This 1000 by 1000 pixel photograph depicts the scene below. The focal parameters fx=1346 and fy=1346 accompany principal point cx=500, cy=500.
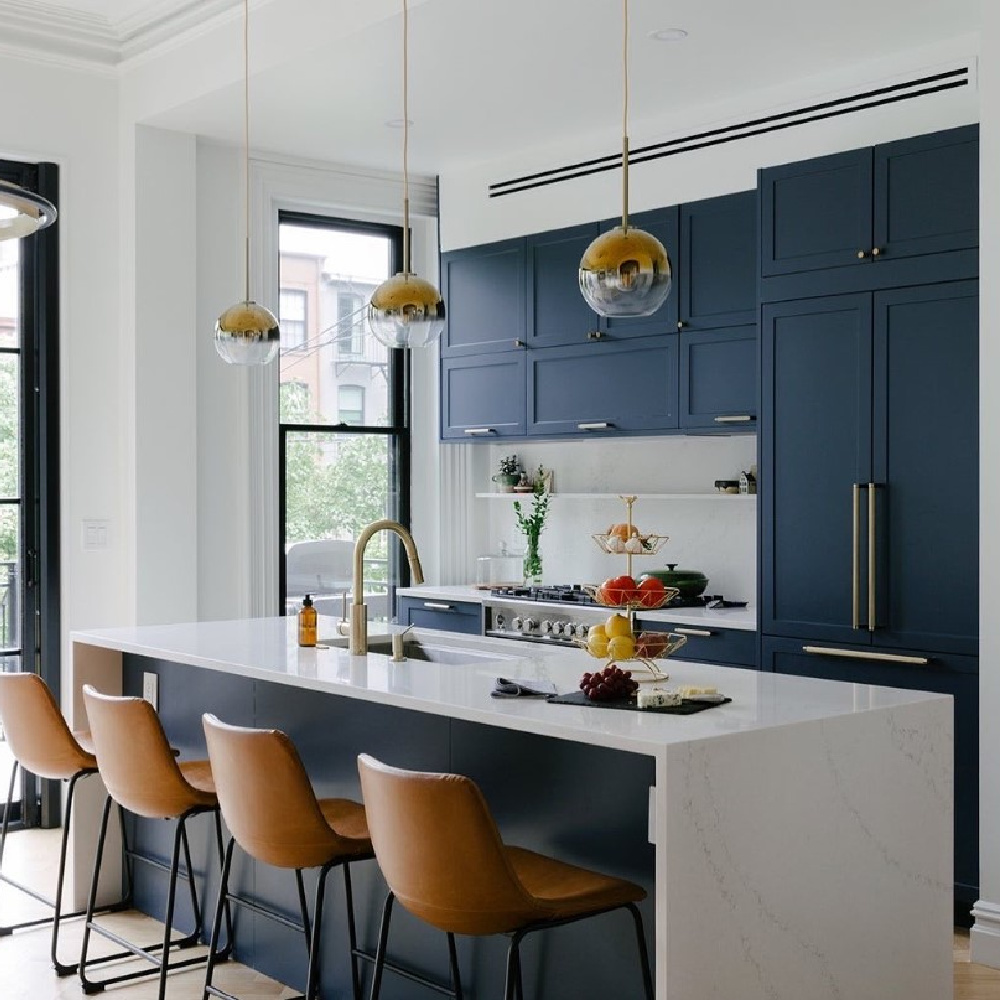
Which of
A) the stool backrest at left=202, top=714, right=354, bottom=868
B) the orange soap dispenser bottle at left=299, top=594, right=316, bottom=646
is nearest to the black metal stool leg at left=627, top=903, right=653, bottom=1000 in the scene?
the stool backrest at left=202, top=714, right=354, bottom=868

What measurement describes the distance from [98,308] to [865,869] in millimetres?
4188

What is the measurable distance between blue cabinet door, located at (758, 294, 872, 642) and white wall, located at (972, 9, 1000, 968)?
51cm

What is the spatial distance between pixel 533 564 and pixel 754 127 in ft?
7.48

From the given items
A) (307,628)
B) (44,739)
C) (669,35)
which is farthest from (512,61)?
(44,739)

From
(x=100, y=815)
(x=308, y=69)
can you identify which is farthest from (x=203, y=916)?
(x=308, y=69)

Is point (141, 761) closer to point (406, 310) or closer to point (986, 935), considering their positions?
point (406, 310)

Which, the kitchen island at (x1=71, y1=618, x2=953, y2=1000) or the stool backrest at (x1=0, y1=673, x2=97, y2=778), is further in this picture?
the stool backrest at (x1=0, y1=673, x2=97, y2=778)

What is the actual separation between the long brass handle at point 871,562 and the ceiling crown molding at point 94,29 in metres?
2.99

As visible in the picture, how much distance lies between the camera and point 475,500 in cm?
691

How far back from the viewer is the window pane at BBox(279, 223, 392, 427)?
647cm

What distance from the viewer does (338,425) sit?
6.61 meters

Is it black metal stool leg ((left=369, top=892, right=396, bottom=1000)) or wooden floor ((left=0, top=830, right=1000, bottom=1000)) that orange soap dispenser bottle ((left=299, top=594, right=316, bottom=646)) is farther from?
black metal stool leg ((left=369, top=892, right=396, bottom=1000))

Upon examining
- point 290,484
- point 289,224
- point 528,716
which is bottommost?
point 528,716

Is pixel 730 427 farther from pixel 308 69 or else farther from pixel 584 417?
pixel 308 69
